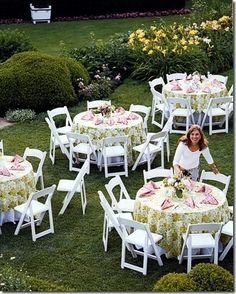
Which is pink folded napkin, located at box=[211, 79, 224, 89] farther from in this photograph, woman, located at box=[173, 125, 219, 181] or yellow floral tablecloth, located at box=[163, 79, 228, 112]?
woman, located at box=[173, 125, 219, 181]

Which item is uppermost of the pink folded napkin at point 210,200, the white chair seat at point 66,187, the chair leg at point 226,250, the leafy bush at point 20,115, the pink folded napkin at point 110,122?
the pink folded napkin at point 110,122

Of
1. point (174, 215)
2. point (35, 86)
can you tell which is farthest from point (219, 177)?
point (35, 86)

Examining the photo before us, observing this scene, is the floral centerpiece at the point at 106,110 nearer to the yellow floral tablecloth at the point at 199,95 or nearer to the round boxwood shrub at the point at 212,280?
the yellow floral tablecloth at the point at 199,95

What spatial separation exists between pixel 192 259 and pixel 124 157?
391 cm

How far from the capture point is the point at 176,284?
8.62 metres

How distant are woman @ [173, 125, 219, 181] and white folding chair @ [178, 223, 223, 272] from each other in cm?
131

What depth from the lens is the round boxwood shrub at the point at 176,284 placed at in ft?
28.2

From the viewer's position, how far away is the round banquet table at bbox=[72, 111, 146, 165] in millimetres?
14812

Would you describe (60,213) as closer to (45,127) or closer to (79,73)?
(45,127)

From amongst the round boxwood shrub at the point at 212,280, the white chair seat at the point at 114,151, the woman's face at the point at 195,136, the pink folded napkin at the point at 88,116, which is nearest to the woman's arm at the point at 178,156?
the woman's face at the point at 195,136

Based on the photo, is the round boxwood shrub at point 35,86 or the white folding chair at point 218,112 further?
the round boxwood shrub at point 35,86

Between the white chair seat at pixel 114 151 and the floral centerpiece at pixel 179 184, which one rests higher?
the floral centerpiece at pixel 179 184

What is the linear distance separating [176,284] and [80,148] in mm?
6465

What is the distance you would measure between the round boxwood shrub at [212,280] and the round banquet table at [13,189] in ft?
14.7
